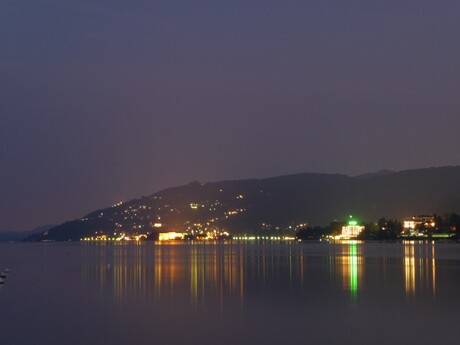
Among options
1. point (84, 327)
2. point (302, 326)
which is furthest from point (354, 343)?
point (84, 327)

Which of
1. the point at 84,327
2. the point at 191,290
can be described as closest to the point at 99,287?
the point at 191,290

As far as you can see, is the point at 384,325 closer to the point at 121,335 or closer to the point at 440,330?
the point at 440,330

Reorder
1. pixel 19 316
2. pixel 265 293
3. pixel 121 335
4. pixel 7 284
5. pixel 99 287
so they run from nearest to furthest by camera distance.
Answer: pixel 121 335 → pixel 19 316 → pixel 265 293 → pixel 99 287 → pixel 7 284

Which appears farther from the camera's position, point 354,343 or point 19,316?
point 19,316

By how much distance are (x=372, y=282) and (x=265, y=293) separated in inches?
317

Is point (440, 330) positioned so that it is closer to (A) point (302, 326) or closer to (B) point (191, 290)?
(A) point (302, 326)

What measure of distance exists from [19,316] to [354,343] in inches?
486

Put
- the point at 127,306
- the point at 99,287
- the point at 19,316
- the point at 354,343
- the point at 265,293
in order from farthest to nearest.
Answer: the point at 99,287 → the point at 265,293 → the point at 127,306 → the point at 19,316 → the point at 354,343

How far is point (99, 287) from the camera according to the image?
41.0 metres

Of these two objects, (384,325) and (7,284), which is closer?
(384,325)

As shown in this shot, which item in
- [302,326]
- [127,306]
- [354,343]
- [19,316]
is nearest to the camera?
[354,343]

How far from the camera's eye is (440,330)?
2391 centimetres

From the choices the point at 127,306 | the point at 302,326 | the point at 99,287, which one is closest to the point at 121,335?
the point at 302,326

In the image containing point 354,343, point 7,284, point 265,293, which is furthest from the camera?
point 7,284
